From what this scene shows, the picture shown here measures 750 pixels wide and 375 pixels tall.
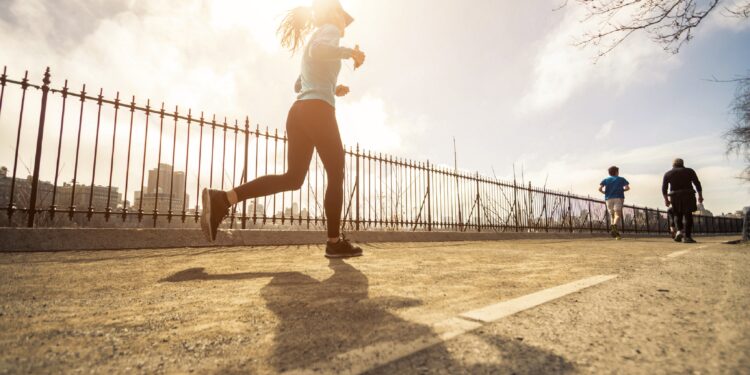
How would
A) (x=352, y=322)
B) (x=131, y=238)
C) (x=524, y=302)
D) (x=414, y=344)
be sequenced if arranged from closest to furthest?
(x=414, y=344) → (x=352, y=322) → (x=524, y=302) → (x=131, y=238)

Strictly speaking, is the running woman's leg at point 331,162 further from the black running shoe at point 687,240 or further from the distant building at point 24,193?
the black running shoe at point 687,240

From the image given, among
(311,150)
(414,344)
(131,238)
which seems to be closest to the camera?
(414,344)

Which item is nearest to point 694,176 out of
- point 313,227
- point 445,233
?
point 445,233

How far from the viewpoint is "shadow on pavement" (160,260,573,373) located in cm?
92

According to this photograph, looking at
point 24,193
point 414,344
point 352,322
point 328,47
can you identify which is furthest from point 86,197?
point 414,344

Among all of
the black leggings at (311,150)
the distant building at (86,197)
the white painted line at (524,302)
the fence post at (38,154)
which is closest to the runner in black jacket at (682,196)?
the white painted line at (524,302)

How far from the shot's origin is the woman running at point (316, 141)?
10.6 ft

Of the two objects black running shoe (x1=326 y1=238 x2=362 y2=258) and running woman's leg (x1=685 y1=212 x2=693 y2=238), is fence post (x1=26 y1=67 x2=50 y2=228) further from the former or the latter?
running woman's leg (x1=685 y1=212 x2=693 y2=238)

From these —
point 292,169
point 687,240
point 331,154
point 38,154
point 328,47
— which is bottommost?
point 687,240

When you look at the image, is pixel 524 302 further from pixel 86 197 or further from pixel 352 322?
pixel 86 197

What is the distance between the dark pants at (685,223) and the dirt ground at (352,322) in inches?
283

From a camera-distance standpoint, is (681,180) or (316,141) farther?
(681,180)

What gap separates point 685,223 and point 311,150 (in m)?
8.93

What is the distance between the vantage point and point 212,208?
126 inches
